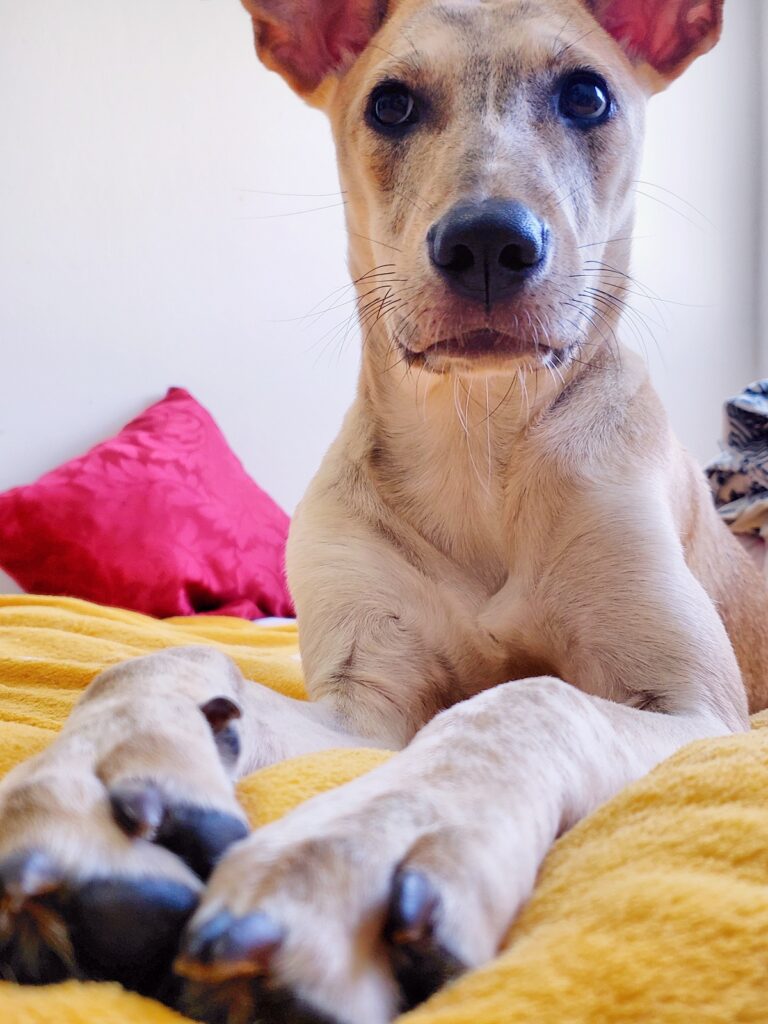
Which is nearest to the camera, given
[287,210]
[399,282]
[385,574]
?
[399,282]

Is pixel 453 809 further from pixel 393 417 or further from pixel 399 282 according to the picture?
pixel 393 417

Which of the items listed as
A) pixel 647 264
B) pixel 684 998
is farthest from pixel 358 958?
pixel 647 264

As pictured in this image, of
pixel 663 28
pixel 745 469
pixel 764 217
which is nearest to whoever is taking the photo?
pixel 663 28

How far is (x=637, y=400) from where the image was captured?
6.23ft

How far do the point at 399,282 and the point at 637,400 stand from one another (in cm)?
58

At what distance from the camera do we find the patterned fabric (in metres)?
3.33

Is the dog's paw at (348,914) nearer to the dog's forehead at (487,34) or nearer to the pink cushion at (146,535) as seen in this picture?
the dog's forehead at (487,34)

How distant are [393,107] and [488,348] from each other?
0.65m

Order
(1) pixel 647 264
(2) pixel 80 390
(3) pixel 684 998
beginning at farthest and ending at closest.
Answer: (1) pixel 647 264 < (2) pixel 80 390 < (3) pixel 684 998

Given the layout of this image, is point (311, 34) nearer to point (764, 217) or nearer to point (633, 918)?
point (633, 918)

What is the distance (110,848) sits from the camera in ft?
2.43

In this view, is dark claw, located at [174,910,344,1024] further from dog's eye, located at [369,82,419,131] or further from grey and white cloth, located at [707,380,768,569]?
grey and white cloth, located at [707,380,768,569]

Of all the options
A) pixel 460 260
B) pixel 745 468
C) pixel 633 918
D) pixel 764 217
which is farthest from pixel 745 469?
pixel 764 217

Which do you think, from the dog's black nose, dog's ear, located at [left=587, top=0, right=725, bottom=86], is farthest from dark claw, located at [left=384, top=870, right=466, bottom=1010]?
dog's ear, located at [left=587, top=0, right=725, bottom=86]
